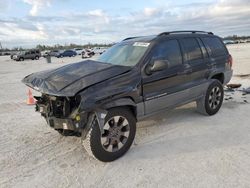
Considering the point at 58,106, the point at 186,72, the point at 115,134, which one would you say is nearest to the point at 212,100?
the point at 186,72

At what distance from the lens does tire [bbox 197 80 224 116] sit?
562 cm

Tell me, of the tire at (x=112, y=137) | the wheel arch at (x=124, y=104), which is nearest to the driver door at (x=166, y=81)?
the wheel arch at (x=124, y=104)

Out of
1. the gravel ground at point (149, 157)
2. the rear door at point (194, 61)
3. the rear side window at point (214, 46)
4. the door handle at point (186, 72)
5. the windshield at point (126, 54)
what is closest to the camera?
the gravel ground at point (149, 157)

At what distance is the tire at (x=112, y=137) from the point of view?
12.0ft

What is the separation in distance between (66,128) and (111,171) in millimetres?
910

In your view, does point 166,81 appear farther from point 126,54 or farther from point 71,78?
Answer: point 71,78

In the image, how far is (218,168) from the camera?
11.5 ft

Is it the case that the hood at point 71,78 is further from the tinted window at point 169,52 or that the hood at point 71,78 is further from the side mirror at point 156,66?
the tinted window at point 169,52

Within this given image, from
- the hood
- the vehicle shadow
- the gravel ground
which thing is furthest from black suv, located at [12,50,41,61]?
the hood

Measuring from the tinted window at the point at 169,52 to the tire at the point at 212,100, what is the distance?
1273 millimetres

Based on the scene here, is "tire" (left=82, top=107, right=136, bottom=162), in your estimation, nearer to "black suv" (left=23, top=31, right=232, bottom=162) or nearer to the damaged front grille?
"black suv" (left=23, top=31, right=232, bottom=162)

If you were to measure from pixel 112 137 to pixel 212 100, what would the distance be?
3.00 m

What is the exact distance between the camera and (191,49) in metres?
5.23

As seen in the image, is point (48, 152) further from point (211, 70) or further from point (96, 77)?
point (211, 70)
